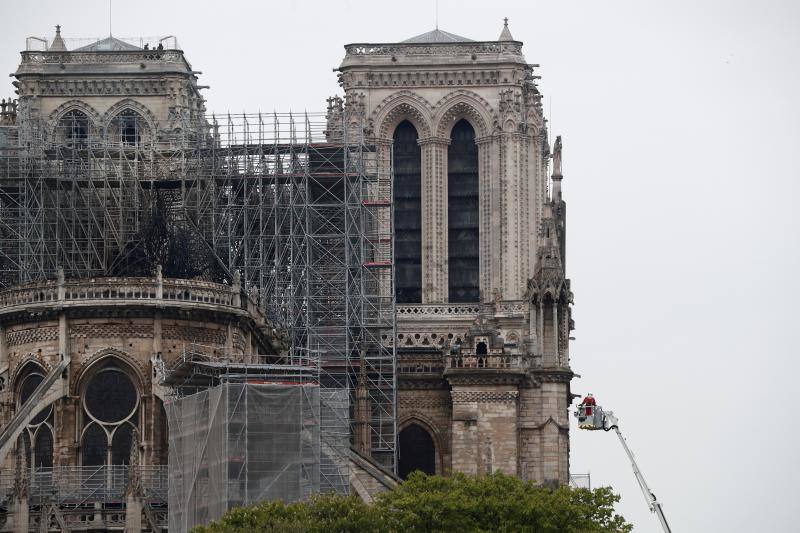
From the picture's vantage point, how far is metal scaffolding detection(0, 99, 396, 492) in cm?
10488

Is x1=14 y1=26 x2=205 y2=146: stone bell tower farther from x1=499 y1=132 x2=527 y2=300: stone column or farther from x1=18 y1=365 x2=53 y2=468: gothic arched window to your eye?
x1=18 y1=365 x2=53 y2=468: gothic arched window

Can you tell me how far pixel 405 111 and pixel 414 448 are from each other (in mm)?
14143

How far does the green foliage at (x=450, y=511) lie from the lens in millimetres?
76562

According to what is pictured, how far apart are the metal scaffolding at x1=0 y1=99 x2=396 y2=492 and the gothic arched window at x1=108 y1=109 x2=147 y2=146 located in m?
4.32

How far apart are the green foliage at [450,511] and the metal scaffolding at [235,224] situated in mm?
20157

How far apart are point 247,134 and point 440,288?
12.5 m

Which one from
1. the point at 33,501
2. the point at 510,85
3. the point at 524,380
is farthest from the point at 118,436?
the point at 510,85

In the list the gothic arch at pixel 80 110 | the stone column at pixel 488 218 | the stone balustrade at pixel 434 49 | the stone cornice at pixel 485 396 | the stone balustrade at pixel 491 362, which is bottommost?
the stone cornice at pixel 485 396

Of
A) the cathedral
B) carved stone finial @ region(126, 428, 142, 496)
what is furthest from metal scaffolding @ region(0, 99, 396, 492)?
carved stone finial @ region(126, 428, 142, 496)

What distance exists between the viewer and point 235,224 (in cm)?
10625

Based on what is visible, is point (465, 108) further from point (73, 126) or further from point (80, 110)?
point (73, 126)

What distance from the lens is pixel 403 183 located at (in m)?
118

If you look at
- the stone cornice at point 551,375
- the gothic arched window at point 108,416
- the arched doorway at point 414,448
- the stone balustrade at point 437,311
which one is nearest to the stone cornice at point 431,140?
the stone balustrade at point 437,311

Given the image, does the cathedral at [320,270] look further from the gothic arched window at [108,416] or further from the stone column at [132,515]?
the stone column at [132,515]
